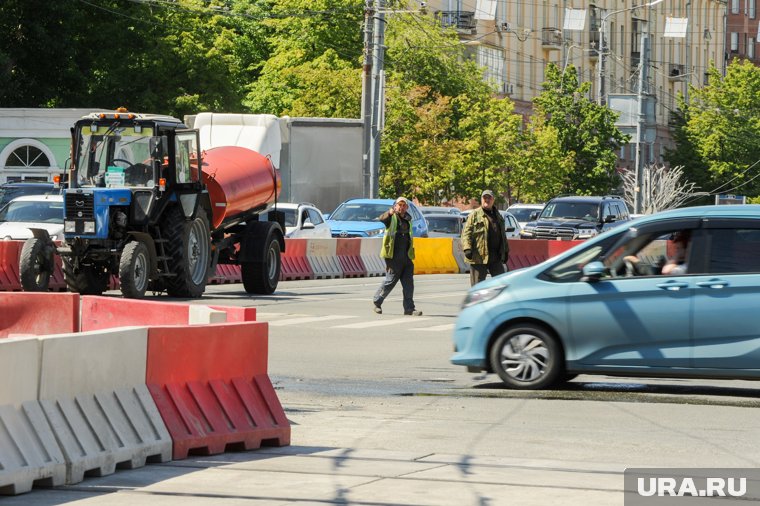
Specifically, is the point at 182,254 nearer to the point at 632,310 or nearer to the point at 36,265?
the point at 36,265

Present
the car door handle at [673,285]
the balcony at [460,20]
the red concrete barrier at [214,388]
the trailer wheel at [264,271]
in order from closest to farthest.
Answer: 1. the red concrete barrier at [214,388]
2. the car door handle at [673,285]
3. the trailer wheel at [264,271]
4. the balcony at [460,20]

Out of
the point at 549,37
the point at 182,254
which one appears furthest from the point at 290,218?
the point at 549,37

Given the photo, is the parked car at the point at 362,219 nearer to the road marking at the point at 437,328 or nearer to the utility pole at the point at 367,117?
the utility pole at the point at 367,117

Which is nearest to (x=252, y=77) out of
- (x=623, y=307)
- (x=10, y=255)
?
(x=10, y=255)

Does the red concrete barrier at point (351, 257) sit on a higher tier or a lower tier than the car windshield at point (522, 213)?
lower

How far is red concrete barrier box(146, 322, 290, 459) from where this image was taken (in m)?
9.88

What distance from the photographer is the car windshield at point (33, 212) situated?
29.2m

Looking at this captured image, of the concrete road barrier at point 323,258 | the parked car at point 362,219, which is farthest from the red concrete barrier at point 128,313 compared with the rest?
the parked car at point 362,219

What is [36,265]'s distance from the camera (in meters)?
24.8

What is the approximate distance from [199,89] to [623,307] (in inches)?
2026

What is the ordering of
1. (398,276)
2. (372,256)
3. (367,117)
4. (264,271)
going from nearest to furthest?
(398,276) → (264,271) → (372,256) → (367,117)

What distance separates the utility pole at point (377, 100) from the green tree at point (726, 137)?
50.0 m

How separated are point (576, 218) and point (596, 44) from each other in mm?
50604

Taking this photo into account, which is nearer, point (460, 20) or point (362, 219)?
point (362, 219)
